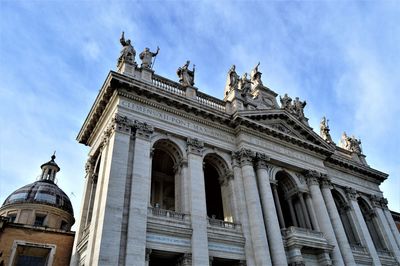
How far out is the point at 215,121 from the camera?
22797 millimetres

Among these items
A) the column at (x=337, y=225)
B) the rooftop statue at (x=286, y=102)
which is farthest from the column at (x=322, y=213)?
the rooftop statue at (x=286, y=102)

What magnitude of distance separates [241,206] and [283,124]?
876 centimetres

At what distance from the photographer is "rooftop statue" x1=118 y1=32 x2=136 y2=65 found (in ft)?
70.7

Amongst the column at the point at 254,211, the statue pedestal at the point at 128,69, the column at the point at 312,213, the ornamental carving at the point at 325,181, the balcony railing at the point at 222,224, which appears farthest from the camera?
the ornamental carving at the point at 325,181

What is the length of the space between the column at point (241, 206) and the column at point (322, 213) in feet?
20.7

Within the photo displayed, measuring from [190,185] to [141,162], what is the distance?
3146mm

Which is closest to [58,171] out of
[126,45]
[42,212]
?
[42,212]

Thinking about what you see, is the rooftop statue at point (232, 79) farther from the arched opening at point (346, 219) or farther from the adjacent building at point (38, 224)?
the adjacent building at point (38, 224)

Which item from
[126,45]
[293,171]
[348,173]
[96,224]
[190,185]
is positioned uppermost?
[126,45]

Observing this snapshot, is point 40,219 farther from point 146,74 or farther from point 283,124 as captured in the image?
point 283,124

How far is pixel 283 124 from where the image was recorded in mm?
26469

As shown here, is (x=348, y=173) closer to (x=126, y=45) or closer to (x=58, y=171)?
(x=126, y=45)

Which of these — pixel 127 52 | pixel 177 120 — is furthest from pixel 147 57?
pixel 177 120

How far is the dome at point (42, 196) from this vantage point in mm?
33875
